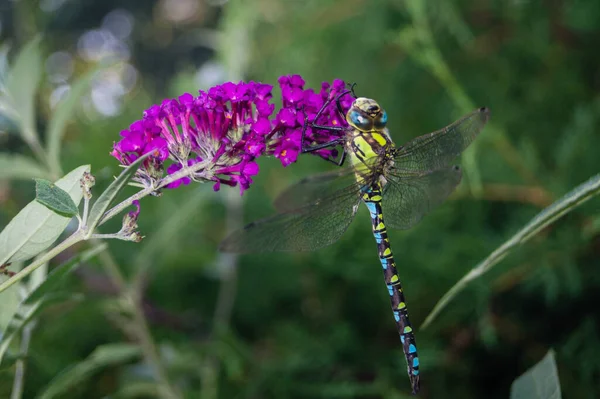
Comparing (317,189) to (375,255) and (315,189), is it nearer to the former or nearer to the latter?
(315,189)

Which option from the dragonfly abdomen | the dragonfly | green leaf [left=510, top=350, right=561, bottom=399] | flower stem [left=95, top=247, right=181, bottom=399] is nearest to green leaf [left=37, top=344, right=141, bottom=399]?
flower stem [left=95, top=247, right=181, bottom=399]

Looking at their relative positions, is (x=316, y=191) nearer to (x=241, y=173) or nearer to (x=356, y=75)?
(x=241, y=173)

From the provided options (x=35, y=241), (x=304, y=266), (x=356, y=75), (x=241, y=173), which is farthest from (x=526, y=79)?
(x=35, y=241)

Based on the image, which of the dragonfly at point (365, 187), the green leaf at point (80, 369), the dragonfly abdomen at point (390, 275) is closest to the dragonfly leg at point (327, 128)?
the dragonfly at point (365, 187)

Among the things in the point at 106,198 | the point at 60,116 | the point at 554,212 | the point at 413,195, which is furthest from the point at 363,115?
the point at 60,116

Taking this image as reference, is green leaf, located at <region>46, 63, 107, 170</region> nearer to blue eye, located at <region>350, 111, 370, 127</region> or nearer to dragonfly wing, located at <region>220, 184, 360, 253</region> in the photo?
dragonfly wing, located at <region>220, 184, 360, 253</region>

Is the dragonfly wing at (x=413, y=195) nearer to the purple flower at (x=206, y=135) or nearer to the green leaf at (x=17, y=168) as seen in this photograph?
the purple flower at (x=206, y=135)
